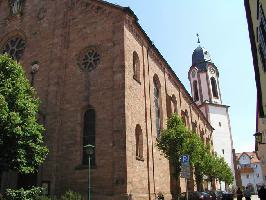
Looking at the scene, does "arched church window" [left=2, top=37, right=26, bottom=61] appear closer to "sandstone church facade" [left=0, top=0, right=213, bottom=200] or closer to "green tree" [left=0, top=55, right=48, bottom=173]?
"sandstone church facade" [left=0, top=0, right=213, bottom=200]

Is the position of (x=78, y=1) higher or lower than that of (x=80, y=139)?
higher

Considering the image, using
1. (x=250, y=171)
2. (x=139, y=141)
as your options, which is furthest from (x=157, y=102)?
(x=250, y=171)

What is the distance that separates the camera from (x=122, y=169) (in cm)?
1761

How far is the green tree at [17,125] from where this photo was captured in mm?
16344

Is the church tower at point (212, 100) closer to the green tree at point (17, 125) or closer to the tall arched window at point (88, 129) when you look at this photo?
the tall arched window at point (88, 129)

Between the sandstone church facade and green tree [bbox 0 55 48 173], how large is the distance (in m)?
2.14

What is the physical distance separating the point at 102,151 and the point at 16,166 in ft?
15.8

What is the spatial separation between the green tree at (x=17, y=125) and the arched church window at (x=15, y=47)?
22.8 feet

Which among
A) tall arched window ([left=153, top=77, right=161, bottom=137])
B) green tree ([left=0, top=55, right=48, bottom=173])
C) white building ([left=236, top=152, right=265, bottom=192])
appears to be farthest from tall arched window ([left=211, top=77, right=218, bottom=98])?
green tree ([left=0, top=55, right=48, bottom=173])

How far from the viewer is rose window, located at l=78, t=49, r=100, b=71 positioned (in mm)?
21219

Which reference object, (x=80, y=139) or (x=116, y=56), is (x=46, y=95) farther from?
(x=116, y=56)

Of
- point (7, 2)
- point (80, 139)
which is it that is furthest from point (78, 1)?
point (80, 139)

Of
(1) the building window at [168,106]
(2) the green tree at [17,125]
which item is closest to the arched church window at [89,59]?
(2) the green tree at [17,125]

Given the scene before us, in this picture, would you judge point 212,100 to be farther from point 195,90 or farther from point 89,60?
point 89,60
